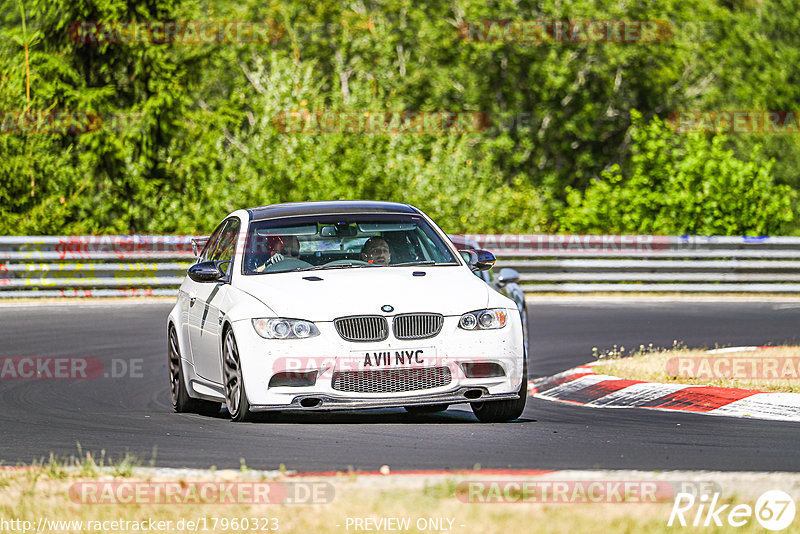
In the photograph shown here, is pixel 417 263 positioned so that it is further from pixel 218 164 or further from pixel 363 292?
pixel 218 164

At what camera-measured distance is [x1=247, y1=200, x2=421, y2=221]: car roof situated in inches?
424

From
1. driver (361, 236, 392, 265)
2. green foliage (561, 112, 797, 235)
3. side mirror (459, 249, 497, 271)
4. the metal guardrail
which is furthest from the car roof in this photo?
green foliage (561, 112, 797, 235)

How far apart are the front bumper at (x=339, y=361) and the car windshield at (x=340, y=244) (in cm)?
94

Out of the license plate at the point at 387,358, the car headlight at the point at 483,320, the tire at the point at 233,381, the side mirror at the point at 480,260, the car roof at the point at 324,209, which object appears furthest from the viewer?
the car roof at the point at 324,209

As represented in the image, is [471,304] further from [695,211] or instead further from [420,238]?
[695,211]

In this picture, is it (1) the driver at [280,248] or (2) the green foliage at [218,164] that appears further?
(2) the green foliage at [218,164]

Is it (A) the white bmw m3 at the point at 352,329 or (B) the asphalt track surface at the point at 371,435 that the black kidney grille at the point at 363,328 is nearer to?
(A) the white bmw m3 at the point at 352,329

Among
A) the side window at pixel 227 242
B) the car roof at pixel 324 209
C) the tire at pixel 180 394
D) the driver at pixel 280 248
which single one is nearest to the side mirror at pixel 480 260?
the car roof at pixel 324 209

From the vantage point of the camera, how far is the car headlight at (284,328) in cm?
933

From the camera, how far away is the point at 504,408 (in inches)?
394

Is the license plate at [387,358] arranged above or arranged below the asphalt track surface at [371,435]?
above

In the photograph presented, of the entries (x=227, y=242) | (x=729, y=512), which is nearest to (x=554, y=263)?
(x=227, y=242)

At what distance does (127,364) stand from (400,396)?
6.66m

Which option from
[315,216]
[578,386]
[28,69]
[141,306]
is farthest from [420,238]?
[28,69]
